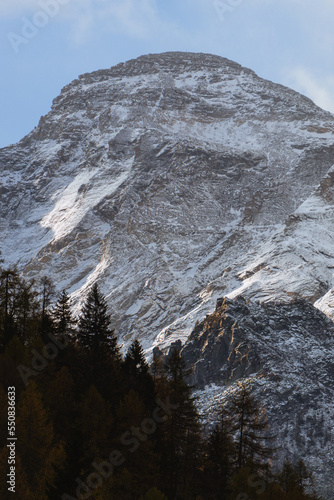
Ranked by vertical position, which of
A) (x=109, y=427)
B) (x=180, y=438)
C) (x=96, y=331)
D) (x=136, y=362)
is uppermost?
(x=96, y=331)

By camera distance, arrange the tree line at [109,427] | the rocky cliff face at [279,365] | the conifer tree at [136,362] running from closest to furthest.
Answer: the tree line at [109,427]
the conifer tree at [136,362]
the rocky cliff face at [279,365]

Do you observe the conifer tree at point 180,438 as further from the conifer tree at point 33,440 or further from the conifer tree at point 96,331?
the conifer tree at point 33,440

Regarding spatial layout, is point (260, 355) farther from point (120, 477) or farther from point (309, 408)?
point (120, 477)

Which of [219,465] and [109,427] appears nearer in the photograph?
[109,427]

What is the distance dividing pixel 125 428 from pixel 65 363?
9.51 m

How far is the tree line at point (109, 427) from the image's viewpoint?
44688 millimetres

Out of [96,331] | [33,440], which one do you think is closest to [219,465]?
[96,331]

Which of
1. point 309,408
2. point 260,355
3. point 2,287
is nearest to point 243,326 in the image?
point 260,355

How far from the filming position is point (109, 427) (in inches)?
2057

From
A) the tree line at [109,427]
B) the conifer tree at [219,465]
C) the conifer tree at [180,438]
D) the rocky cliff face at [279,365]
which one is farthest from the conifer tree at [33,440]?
the rocky cliff face at [279,365]

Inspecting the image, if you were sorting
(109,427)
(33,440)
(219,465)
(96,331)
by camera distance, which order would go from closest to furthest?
(33,440), (109,427), (219,465), (96,331)

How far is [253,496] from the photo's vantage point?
52875 mm

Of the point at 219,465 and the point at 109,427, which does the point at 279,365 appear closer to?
the point at 219,465

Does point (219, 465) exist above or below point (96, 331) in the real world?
below
